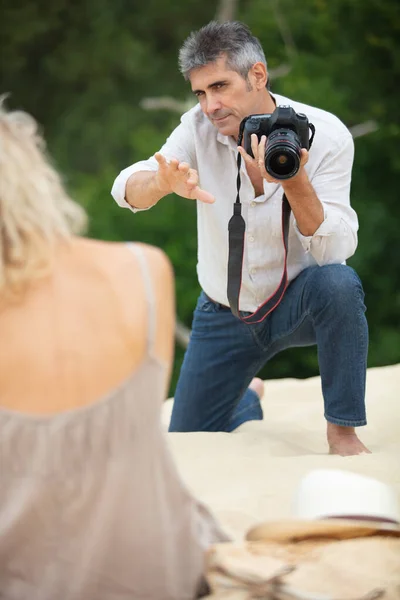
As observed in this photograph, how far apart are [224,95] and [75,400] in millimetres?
1615

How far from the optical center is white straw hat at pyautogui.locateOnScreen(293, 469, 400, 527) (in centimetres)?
196

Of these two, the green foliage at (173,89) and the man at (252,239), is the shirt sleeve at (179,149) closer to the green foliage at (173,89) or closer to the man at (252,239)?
the man at (252,239)

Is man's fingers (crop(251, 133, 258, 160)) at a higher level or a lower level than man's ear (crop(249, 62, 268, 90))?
lower

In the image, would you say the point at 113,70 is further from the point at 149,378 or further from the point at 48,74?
the point at 149,378

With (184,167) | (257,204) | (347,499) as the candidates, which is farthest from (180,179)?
(347,499)

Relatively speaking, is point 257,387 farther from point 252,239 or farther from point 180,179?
point 180,179

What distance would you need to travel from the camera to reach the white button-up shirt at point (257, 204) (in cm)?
281

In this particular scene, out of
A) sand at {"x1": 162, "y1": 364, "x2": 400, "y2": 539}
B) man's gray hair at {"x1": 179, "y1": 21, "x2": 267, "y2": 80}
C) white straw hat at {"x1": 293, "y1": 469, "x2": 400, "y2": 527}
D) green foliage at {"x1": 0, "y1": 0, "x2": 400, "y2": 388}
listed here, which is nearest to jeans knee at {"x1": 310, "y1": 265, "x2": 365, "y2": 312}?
sand at {"x1": 162, "y1": 364, "x2": 400, "y2": 539}

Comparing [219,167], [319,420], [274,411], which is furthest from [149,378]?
[274,411]

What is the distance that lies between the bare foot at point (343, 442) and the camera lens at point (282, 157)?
0.68 metres

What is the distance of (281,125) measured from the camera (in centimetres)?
276

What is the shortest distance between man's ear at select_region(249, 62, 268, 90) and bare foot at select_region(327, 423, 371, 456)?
0.99 meters

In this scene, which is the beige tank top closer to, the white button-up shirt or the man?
the man

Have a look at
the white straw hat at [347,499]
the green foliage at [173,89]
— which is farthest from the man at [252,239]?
the green foliage at [173,89]
